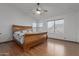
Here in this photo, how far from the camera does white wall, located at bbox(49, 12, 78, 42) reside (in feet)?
4.83

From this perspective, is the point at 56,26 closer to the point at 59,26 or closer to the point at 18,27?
the point at 59,26

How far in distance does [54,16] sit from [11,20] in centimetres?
76

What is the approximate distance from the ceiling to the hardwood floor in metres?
0.51

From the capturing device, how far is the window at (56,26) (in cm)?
158

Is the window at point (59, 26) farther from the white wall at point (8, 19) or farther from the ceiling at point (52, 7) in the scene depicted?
the white wall at point (8, 19)

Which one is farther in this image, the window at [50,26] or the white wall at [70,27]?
the window at [50,26]

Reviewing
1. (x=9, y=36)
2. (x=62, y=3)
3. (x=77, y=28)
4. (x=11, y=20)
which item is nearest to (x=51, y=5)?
(x=62, y=3)

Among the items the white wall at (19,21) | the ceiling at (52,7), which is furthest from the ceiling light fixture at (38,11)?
the white wall at (19,21)

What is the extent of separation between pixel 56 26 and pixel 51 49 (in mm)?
445

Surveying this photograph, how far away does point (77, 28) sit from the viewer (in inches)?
57.3

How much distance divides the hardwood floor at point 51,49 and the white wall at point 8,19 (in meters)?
0.16

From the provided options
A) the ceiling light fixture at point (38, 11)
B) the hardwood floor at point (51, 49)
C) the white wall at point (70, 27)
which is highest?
the ceiling light fixture at point (38, 11)

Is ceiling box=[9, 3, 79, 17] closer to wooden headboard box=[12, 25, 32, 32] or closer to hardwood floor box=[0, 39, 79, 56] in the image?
wooden headboard box=[12, 25, 32, 32]

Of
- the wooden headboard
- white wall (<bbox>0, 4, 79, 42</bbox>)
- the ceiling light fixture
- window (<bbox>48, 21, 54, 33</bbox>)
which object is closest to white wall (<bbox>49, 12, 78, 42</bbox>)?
white wall (<bbox>0, 4, 79, 42</bbox>)
